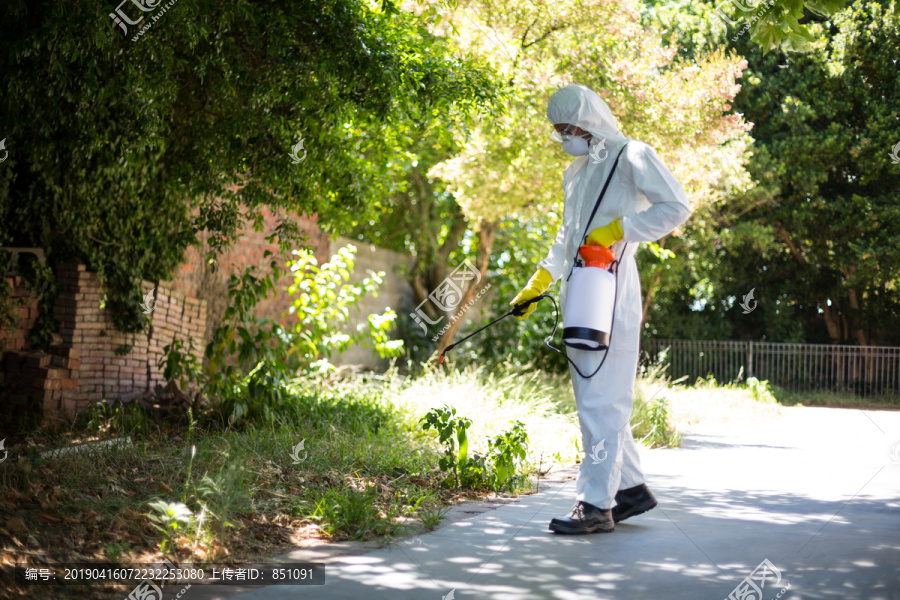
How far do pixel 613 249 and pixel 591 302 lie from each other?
45cm

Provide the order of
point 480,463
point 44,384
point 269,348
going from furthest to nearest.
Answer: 1. point 269,348
2. point 44,384
3. point 480,463

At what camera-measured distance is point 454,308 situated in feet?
44.5

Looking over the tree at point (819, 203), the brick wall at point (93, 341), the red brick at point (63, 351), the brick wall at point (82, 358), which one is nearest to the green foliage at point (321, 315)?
the brick wall at point (93, 341)

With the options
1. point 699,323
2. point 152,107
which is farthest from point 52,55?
point 699,323

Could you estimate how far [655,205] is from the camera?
156 inches

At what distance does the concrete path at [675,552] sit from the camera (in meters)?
2.95

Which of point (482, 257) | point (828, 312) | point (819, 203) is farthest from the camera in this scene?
point (828, 312)

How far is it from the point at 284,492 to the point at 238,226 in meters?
3.53

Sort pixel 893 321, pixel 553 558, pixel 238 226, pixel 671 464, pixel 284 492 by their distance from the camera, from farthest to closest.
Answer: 1. pixel 893 321
2. pixel 238 226
3. pixel 671 464
4. pixel 284 492
5. pixel 553 558

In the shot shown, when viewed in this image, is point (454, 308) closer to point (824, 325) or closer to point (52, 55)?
point (52, 55)

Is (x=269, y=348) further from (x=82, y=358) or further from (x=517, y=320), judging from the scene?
(x=517, y=320)

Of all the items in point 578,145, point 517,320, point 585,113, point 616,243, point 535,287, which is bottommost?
point 535,287

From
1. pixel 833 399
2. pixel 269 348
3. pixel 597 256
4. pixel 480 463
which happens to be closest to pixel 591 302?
pixel 597 256

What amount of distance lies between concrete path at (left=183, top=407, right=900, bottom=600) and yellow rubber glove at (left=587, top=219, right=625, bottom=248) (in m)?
1.42
